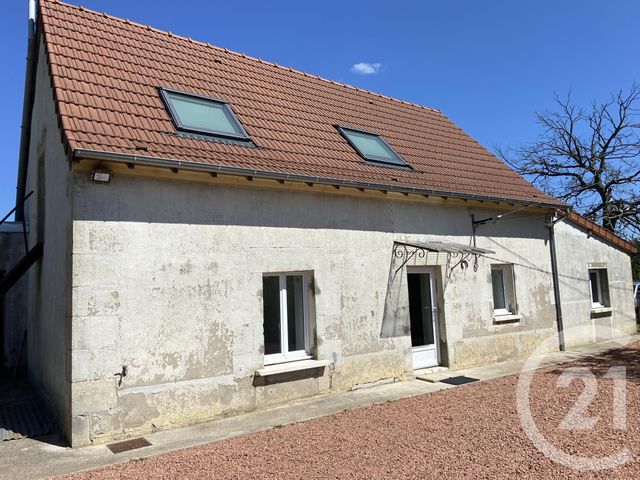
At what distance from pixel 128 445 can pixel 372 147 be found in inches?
273

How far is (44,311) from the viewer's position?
7.67m

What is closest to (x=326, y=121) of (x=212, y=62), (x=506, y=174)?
(x=212, y=62)

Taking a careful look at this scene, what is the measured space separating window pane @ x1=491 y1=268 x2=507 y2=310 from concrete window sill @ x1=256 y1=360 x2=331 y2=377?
16.1 feet

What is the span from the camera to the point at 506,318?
33.1ft

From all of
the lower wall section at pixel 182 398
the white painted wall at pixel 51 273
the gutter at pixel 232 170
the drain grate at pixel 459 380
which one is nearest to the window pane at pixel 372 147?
the gutter at pixel 232 170

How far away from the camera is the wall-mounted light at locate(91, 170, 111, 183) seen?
578cm

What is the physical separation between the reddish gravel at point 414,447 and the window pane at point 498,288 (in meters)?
3.89

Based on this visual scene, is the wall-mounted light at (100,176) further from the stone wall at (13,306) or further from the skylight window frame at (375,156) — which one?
the stone wall at (13,306)

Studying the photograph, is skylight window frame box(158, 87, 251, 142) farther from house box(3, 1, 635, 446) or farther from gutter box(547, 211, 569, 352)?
gutter box(547, 211, 569, 352)

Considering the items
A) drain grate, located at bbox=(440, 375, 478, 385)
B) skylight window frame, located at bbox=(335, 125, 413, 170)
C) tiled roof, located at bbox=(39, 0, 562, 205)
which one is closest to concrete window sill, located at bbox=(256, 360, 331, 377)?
drain grate, located at bbox=(440, 375, 478, 385)

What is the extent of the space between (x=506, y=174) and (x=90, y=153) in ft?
32.1

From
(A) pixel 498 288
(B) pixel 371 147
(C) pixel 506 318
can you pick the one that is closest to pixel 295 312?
(B) pixel 371 147

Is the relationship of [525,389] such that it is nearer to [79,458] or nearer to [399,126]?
[79,458]

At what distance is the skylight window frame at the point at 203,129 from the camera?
7180mm
